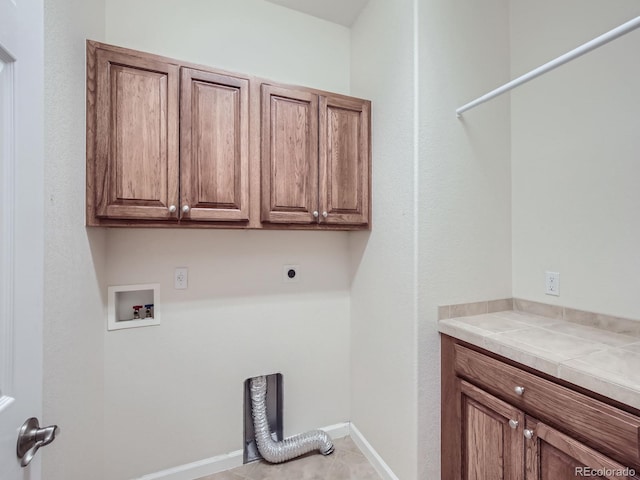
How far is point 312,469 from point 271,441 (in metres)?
0.29

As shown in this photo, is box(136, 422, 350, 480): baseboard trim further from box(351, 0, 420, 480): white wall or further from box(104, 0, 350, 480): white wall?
box(351, 0, 420, 480): white wall

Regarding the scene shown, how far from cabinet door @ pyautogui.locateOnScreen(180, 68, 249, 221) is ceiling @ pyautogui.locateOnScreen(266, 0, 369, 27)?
805 millimetres

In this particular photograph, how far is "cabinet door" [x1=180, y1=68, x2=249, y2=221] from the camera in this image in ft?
4.56

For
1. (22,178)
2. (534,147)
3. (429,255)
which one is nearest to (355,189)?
(429,255)

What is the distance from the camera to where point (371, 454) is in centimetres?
176

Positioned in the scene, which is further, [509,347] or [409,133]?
[409,133]

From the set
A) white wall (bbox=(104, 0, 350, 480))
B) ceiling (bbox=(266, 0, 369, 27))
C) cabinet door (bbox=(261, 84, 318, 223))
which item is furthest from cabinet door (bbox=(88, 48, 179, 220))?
ceiling (bbox=(266, 0, 369, 27))

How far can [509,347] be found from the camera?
110cm

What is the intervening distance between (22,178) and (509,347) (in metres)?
1.56

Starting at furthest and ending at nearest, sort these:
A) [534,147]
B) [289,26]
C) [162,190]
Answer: [289,26] < [534,147] < [162,190]

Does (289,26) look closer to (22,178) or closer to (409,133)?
(409,133)

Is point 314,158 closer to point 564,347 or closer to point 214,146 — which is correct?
point 214,146

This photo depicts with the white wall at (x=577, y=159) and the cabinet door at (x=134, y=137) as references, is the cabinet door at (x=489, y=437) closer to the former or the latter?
the white wall at (x=577, y=159)

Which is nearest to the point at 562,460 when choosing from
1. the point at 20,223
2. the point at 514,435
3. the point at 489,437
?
the point at 514,435
